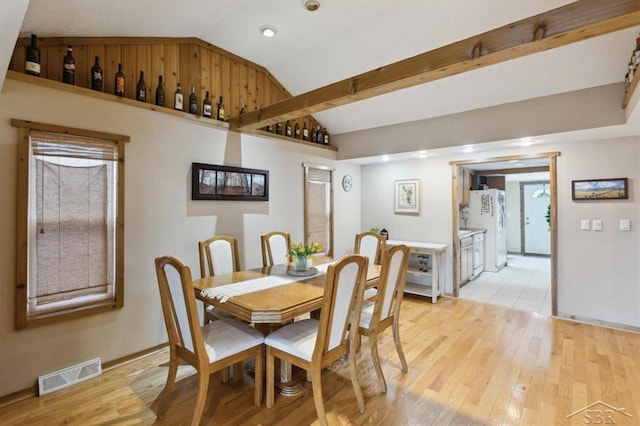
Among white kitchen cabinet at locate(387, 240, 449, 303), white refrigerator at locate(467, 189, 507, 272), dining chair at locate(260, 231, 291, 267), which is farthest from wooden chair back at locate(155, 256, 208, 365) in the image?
white refrigerator at locate(467, 189, 507, 272)

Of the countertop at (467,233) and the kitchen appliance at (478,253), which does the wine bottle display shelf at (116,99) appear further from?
the kitchen appliance at (478,253)

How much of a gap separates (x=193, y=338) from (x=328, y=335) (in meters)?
0.79

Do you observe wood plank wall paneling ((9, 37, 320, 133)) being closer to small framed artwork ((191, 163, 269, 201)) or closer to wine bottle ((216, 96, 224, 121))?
wine bottle ((216, 96, 224, 121))

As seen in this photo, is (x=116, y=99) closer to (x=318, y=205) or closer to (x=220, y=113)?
(x=220, y=113)

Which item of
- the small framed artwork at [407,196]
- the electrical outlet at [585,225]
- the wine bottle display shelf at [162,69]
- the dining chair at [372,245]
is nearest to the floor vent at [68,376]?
the wine bottle display shelf at [162,69]

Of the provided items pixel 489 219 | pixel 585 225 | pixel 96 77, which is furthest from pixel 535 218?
pixel 96 77

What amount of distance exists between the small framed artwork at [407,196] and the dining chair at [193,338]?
3512 millimetres

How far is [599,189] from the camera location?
3584mm

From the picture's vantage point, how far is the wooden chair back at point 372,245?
11.9ft

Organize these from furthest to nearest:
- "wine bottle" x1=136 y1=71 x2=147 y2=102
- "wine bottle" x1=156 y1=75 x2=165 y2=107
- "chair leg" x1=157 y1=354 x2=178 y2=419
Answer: "wine bottle" x1=156 y1=75 x2=165 y2=107 < "wine bottle" x1=136 y1=71 x2=147 y2=102 < "chair leg" x1=157 y1=354 x2=178 y2=419

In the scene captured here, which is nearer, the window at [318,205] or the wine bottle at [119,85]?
the wine bottle at [119,85]

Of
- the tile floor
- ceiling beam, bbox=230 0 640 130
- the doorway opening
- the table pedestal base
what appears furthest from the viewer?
the tile floor

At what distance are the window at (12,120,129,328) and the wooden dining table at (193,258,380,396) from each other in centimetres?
88

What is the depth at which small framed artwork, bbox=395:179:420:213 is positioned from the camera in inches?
197
